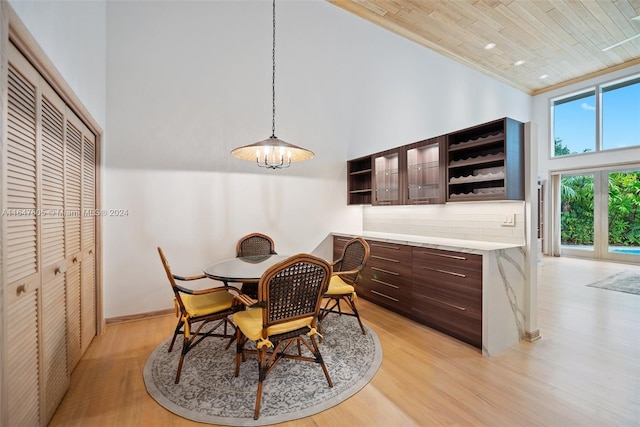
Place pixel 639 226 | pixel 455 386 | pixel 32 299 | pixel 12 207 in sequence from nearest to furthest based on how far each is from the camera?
pixel 12 207
pixel 32 299
pixel 455 386
pixel 639 226

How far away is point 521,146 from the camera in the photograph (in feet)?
9.05

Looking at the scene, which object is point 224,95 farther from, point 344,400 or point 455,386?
point 455,386

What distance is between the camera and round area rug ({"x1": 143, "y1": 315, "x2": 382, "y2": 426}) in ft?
5.85

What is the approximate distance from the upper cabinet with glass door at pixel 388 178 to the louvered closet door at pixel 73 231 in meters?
3.46

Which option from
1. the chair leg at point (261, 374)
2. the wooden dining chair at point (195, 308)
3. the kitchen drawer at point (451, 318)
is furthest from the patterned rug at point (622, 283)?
the wooden dining chair at point (195, 308)

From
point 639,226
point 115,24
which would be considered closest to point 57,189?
point 115,24

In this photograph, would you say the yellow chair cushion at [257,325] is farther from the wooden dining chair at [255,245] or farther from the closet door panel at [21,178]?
the wooden dining chair at [255,245]

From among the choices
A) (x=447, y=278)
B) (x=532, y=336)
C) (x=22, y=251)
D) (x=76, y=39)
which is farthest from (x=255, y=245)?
(x=532, y=336)

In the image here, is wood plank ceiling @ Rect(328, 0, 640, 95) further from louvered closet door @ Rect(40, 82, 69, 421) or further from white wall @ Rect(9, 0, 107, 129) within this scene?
louvered closet door @ Rect(40, 82, 69, 421)

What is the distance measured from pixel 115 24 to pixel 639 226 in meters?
10.2

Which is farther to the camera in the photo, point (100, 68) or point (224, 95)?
point (224, 95)

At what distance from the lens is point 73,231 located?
2227mm

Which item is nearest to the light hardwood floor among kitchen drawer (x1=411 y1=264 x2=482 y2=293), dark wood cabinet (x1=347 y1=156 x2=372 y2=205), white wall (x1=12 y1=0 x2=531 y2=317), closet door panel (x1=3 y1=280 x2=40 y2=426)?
closet door panel (x1=3 y1=280 x2=40 y2=426)

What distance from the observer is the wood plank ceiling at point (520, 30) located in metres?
4.52
